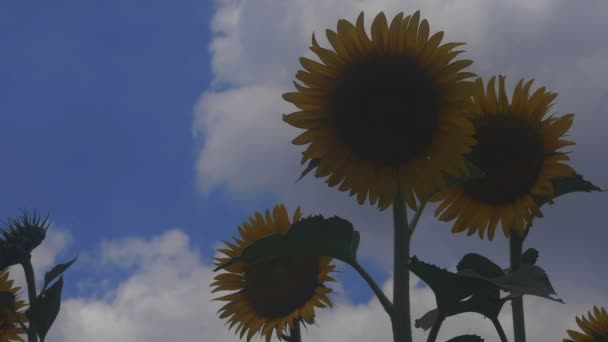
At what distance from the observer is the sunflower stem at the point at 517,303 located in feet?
9.62

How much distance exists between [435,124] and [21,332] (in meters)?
4.22

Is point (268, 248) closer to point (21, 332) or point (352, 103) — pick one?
point (352, 103)

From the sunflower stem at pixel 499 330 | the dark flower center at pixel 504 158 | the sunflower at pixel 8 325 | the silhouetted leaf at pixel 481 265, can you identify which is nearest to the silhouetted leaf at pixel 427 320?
the sunflower stem at pixel 499 330

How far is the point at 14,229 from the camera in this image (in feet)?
17.1

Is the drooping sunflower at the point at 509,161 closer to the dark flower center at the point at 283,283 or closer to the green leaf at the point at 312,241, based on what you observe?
the green leaf at the point at 312,241

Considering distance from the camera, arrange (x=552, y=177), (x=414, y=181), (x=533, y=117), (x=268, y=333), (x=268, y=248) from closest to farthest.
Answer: (x=268, y=248), (x=414, y=181), (x=552, y=177), (x=533, y=117), (x=268, y=333)

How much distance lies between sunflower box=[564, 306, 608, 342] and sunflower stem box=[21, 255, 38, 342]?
3.16m

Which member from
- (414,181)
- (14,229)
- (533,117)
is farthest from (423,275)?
(14,229)

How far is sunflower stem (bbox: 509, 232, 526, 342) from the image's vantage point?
293 cm

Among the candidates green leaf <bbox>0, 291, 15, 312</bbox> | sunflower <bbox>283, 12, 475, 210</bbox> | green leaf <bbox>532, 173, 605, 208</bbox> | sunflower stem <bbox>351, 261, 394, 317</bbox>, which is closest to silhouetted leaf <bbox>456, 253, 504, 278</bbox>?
sunflower <bbox>283, 12, 475, 210</bbox>

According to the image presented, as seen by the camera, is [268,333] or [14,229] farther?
[14,229]

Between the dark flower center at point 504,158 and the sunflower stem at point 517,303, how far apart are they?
16 cm

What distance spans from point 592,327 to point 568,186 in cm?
169

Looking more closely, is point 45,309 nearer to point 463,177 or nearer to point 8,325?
point 8,325
